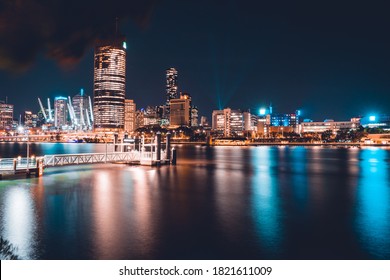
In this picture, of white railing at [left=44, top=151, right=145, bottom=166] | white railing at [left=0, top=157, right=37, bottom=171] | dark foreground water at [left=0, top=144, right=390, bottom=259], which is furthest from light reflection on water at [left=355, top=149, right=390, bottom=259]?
white railing at [left=44, top=151, right=145, bottom=166]

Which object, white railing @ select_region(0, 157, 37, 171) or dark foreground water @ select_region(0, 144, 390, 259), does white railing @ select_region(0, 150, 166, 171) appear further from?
dark foreground water @ select_region(0, 144, 390, 259)

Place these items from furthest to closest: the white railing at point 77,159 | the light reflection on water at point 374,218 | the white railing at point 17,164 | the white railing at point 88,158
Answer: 1. the white railing at point 88,158
2. the white railing at point 77,159
3. the white railing at point 17,164
4. the light reflection on water at point 374,218

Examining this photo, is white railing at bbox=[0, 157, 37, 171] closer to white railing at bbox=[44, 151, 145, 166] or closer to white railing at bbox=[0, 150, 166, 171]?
white railing at bbox=[0, 150, 166, 171]

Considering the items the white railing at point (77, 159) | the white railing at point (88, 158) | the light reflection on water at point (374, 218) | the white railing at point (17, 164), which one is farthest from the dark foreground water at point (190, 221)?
the white railing at point (88, 158)

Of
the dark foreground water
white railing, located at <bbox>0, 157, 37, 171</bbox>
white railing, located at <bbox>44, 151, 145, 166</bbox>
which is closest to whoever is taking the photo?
the dark foreground water

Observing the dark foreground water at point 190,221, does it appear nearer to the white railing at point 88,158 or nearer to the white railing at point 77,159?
the white railing at point 77,159

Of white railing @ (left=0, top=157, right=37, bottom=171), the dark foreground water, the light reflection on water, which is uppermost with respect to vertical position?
white railing @ (left=0, top=157, right=37, bottom=171)

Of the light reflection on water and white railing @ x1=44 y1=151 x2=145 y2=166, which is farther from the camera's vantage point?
white railing @ x1=44 y1=151 x2=145 y2=166

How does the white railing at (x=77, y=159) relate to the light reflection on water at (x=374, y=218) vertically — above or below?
above

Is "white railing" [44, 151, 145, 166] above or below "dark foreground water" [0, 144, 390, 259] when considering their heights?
above

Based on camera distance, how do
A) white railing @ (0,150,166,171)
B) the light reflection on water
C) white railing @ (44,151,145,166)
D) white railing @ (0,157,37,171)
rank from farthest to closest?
white railing @ (44,151,145,166), white railing @ (0,150,166,171), white railing @ (0,157,37,171), the light reflection on water

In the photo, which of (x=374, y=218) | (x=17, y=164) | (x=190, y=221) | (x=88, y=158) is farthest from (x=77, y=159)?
(x=374, y=218)

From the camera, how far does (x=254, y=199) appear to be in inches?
958

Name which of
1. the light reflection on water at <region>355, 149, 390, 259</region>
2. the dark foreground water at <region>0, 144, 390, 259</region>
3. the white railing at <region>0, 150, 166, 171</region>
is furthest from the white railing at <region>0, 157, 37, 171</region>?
the light reflection on water at <region>355, 149, 390, 259</region>
